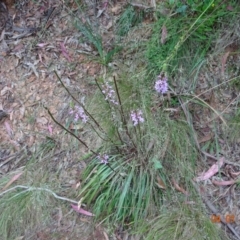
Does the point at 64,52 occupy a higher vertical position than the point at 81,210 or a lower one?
higher

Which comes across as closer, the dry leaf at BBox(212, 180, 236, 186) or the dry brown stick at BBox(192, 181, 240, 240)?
the dry brown stick at BBox(192, 181, 240, 240)

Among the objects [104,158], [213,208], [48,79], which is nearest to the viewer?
[104,158]

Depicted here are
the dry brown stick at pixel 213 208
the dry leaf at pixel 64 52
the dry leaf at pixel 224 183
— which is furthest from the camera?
the dry leaf at pixel 64 52

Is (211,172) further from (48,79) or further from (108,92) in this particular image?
(48,79)

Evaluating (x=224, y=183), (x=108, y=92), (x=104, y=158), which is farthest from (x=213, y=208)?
(x=108, y=92)

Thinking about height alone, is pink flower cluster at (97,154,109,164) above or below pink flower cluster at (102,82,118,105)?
A: below

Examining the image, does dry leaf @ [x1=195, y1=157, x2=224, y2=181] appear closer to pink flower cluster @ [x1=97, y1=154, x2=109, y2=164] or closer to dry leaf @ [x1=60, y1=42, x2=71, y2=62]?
pink flower cluster @ [x1=97, y1=154, x2=109, y2=164]

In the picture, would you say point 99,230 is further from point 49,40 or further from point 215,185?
point 49,40

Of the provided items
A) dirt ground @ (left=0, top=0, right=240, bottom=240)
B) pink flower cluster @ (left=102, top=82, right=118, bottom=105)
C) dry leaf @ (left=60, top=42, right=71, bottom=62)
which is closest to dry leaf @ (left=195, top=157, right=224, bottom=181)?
dirt ground @ (left=0, top=0, right=240, bottom=240)

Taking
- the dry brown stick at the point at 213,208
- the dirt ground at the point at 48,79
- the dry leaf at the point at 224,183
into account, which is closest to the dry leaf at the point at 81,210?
the dirt ground at the point at 48,79

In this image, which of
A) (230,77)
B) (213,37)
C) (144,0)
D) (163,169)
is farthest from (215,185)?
(144,0)

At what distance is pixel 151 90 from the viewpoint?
3.01 meters

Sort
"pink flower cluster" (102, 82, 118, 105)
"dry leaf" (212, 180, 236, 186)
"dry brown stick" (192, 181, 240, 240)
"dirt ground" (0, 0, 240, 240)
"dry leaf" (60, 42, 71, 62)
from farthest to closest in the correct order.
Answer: "dry leaf" (60, 42, 71, 62), "dirt ground" (0, 0, 240, 240), "dry leaf" (212, 180, 236, 186), "dry brown stick" (192, 181, 240, 240), "pink flower cluster" (102, 82, 118, 105)

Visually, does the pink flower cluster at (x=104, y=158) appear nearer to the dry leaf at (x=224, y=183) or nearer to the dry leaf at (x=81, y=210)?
the dry leaf at (x=81, y=210)
